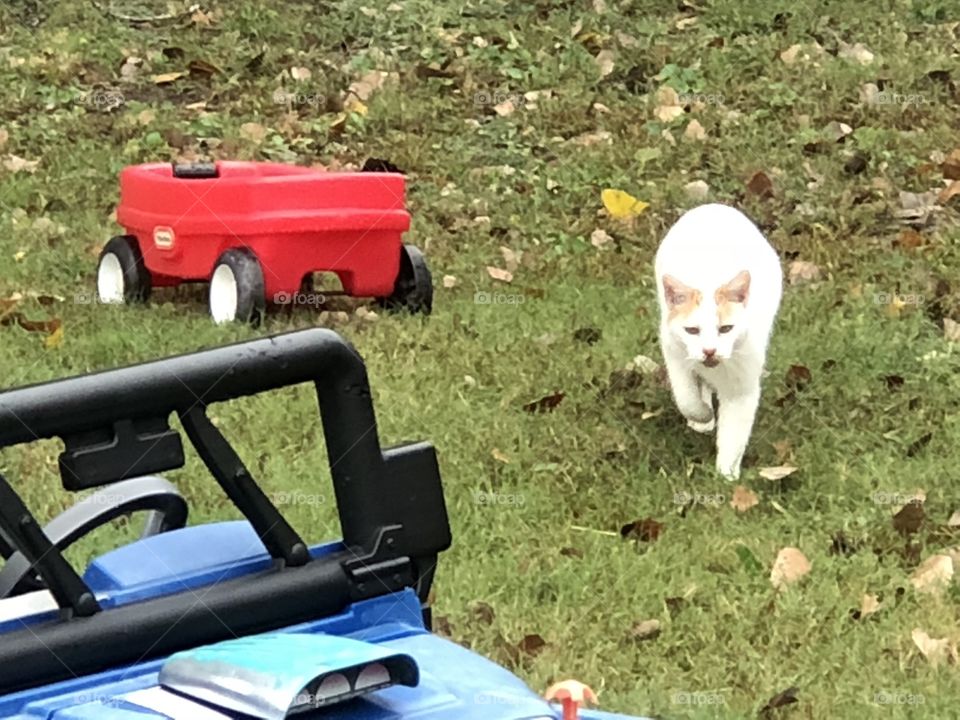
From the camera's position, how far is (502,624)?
3051 millimetres

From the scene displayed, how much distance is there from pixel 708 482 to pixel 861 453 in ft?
1.47

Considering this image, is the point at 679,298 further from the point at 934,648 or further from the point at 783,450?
the point at 934,648

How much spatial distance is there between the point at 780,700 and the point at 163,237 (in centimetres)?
294

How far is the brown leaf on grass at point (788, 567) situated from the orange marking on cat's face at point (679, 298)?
703 mm

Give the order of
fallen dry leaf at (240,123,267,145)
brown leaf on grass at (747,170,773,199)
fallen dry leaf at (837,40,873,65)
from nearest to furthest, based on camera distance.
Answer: brown leaf on grass at (747,170,773,199), fallen dry leaf at (240,123,267,145), fallen dry leaf at (837,40,873,65)

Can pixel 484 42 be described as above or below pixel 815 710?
below

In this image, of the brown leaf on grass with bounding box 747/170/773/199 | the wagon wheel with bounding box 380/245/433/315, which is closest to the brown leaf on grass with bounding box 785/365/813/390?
the wagon wheel with bounding box 380/245/433/315

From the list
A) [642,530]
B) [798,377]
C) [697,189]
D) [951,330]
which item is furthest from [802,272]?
[642,530]

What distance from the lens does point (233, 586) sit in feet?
5.48

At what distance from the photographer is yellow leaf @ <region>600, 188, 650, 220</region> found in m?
6.16

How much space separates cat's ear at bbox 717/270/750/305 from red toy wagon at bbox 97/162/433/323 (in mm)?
1518

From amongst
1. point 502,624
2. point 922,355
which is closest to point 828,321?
point 922,355

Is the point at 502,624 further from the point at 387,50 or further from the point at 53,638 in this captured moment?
the point at 387,50

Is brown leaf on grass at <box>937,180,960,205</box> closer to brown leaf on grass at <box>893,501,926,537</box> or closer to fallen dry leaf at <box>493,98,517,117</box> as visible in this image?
fallen dry leaf at <box>493,98,517,117</box>
